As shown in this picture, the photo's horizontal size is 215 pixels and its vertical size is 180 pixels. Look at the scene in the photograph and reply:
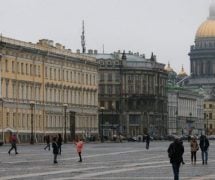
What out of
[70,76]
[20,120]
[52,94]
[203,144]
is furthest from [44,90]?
[203,144]

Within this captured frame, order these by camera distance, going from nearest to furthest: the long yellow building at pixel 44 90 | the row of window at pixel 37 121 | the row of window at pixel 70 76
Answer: the row of window at pixel 37 121, the long yellow building at pixel 44 90, the row of window at pixel 70 76

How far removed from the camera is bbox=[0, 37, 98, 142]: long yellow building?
12625 cm

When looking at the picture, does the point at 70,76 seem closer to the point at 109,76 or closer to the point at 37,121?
the point at 37,121

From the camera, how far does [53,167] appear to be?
50156mm

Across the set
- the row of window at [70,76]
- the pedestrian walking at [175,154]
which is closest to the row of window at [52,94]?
the row of window at [70,76]

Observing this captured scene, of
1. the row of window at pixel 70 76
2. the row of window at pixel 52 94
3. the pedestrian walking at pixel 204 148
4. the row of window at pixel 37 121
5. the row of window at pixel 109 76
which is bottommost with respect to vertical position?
the pedestrian walking at pixel 204 148

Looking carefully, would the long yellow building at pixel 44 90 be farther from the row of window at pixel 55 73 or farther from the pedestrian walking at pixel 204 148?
the pedestrian walking at pixel 204 148

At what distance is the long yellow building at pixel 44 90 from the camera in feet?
414

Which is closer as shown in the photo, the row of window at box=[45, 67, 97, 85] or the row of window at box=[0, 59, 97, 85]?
the row of window at box=[0, 59, 97, 85]

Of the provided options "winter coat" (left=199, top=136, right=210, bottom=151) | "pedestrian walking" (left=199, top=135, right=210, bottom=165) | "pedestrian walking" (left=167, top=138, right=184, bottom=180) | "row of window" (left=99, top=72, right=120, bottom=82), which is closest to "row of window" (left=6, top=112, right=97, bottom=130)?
"row of window" (left=99, top=72, right=120, bottom=82)

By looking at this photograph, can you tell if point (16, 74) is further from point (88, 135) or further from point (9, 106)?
point (88, 135)

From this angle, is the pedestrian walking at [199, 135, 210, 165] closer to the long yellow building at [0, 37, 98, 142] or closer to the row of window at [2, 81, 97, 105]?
the long yellow building at [0, 37, 98, 142]

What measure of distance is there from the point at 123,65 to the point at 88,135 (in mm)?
48334

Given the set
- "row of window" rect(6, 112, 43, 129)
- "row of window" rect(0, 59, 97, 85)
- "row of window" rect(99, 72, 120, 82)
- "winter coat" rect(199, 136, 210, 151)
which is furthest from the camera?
"row of window" rect(99, 72, 120, 82)
